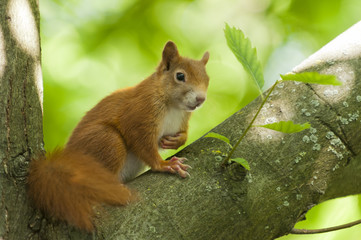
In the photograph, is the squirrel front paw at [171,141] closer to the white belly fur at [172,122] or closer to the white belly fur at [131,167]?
the white belly fur at [172,122]

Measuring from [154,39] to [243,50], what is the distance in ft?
7.06

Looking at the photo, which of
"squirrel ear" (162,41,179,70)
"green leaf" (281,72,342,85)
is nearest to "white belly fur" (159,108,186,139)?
"squirrel ear" (162,41,179,70)

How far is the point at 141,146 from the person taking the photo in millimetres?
2299

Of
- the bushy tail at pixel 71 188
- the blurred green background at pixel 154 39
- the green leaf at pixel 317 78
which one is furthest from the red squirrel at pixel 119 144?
the blurred green background at pixel 154 39

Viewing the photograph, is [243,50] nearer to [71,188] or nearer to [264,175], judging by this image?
[264,175]

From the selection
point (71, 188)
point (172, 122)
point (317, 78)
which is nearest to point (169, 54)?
point (172, 122)

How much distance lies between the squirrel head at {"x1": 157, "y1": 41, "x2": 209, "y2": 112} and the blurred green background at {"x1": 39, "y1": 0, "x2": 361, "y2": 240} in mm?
786

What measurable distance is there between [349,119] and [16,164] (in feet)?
4.46

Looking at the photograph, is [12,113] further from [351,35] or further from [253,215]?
[351,35]

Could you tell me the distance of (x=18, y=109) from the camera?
1609 mm

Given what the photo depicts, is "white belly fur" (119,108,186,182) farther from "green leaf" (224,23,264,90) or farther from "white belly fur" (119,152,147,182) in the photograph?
"green leaf" (224,23,264,90)

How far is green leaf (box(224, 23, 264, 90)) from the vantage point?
60.0 inches

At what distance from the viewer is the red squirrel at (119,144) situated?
159 cm

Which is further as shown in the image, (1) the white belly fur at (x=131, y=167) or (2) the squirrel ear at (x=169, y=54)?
(2) the squirrel ear at (x=169, y=54)
